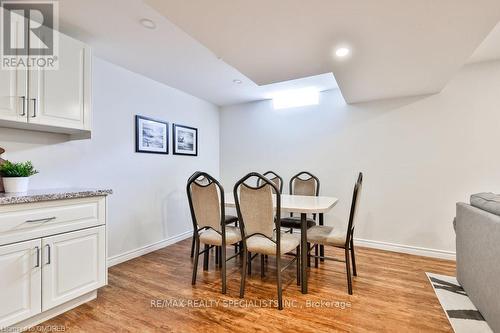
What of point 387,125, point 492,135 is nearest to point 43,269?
point 387,125

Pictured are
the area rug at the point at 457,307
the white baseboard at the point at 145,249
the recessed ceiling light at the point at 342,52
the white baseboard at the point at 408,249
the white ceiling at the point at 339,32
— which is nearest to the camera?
the white ceiling at the point at 339,32

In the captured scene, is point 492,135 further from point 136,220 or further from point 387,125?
point 136,220

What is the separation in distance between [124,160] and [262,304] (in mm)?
2231

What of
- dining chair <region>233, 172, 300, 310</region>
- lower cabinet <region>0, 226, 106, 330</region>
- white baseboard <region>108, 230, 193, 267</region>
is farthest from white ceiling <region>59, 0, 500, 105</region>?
white baseboard <region>108, 230, 193, 267</region>

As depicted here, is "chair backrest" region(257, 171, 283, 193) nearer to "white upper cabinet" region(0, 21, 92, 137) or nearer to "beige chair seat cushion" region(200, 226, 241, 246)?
"beige chair seat cushion" region(200, 226, 241, 246)

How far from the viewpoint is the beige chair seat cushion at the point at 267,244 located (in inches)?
83.1

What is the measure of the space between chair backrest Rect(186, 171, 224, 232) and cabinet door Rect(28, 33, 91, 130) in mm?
1064

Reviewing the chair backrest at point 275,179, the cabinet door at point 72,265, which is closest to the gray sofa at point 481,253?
the chair backrest at point 275,179

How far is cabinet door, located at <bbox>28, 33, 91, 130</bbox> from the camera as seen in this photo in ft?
→ 6.24

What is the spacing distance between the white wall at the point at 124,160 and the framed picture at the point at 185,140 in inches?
3.8

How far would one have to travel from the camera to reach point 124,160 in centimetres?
302

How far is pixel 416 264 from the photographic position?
2.88 meters

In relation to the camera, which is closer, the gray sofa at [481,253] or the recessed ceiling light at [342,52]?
the gray sofa at [481,253]
